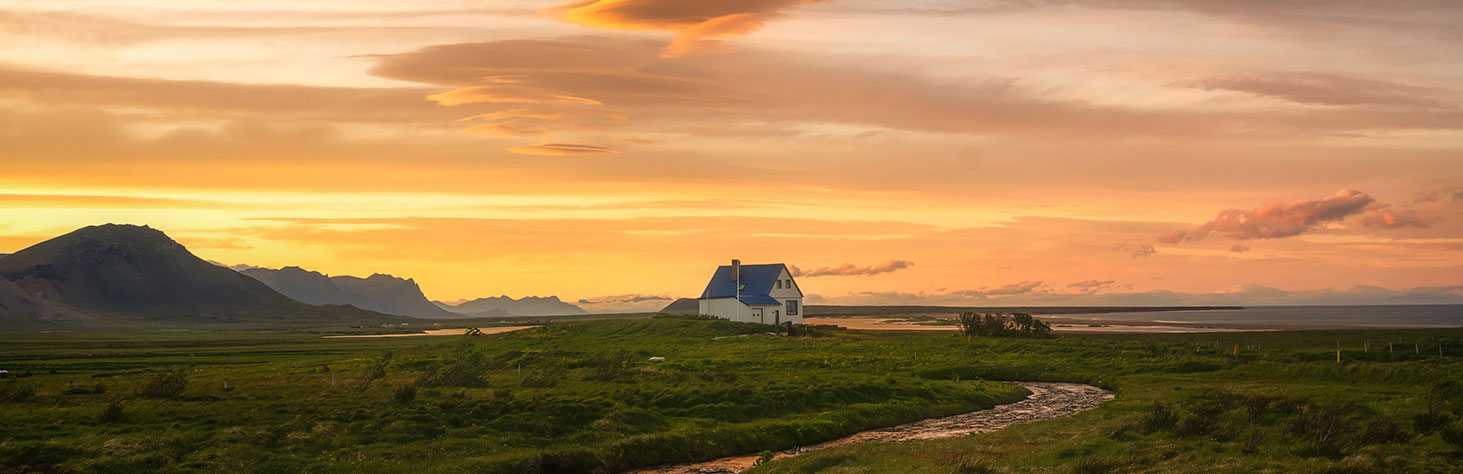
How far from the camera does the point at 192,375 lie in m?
66.2

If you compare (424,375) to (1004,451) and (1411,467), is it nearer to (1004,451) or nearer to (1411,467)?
(1004,451)

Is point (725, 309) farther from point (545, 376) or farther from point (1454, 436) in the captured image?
point (1454, 436)

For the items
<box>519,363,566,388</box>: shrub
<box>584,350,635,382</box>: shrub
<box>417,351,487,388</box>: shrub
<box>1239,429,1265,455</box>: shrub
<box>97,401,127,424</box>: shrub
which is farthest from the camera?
<box>584,350,635,382</box>: shrub

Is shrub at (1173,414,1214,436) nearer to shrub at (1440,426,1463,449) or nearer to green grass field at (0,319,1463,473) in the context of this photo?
green grass field at (0,319,1463,473)

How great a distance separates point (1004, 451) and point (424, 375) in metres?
33.1

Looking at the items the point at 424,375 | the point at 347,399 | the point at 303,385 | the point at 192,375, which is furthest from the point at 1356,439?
the point at 192,375

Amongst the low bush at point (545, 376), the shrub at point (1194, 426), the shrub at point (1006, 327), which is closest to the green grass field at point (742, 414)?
the shrub at point (1194, 426)

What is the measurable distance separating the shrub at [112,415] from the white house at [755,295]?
245ft

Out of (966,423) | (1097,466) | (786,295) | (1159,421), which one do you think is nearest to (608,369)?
(966,423)

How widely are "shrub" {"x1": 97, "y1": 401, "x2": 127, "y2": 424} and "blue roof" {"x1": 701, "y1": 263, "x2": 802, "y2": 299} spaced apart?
7509 cm

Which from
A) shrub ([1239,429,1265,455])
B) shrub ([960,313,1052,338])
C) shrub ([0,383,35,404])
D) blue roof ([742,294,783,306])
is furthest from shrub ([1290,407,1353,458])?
blue roof ([742,294,783,306])

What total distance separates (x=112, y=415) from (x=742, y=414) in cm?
2458

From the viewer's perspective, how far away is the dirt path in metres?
36.4

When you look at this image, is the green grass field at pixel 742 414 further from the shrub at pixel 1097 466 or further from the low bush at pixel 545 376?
the low bush at pixel 545 376
